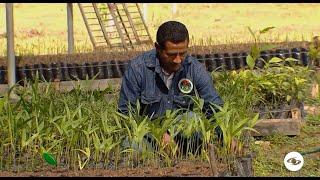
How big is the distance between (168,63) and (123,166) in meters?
0.77

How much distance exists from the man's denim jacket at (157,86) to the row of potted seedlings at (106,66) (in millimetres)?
3340

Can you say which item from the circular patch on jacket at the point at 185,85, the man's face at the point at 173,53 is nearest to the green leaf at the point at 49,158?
the man's face at the point at 173,53

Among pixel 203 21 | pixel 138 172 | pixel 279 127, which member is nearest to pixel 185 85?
pixel 138 172

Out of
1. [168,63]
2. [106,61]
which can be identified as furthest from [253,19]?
[168,63]

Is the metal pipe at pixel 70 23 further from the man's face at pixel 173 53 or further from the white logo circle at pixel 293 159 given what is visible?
A: the white logo circle at pixel 293 159

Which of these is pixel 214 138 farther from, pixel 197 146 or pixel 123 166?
pixel 123 166

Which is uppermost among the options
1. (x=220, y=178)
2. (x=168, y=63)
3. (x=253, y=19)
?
(x=253, y=19)

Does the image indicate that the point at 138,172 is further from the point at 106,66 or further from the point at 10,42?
the point at 106,66

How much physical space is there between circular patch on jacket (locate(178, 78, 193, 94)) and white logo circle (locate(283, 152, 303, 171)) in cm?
99

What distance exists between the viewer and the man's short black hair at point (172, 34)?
4.53m

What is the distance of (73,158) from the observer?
14.1ft

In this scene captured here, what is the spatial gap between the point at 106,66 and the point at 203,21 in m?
8.77

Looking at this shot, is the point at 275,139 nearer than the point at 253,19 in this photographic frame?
Yes

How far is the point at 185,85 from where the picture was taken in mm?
4836
